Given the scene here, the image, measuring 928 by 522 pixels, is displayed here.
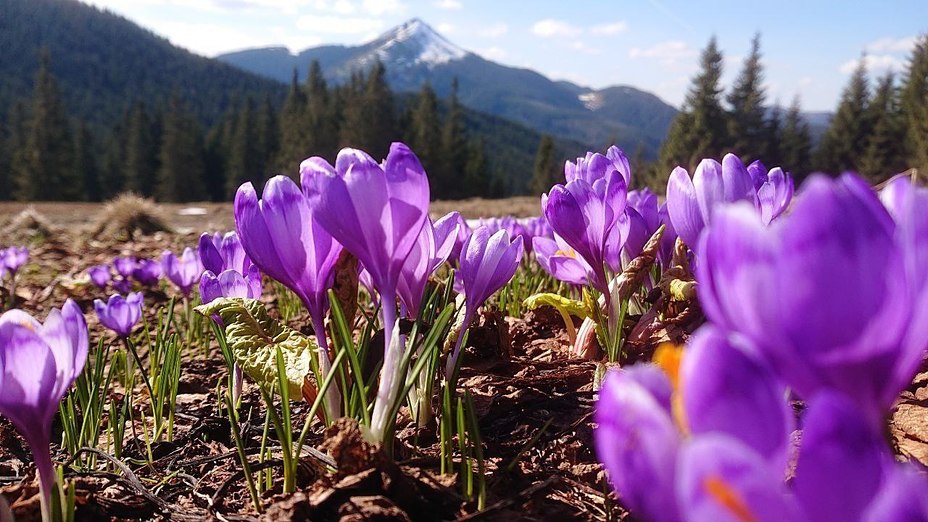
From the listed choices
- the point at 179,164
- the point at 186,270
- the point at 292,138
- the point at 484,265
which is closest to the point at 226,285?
the point at 484,265

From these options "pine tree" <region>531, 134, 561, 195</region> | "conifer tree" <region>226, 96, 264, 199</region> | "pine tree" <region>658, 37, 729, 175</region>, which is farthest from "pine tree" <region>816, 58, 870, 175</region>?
"conifer tree" <region>226, 96, 264, 199</region>

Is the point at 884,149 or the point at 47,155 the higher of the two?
the point at 884,149

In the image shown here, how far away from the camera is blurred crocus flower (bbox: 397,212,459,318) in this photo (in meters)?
1.05

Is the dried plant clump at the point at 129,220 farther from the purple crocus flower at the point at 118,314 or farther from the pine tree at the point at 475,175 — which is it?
the pine tree at the point at 475,175

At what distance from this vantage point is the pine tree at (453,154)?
47.3 m

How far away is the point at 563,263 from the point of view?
1.55 metres

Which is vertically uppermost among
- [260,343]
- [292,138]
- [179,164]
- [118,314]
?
[292,138]

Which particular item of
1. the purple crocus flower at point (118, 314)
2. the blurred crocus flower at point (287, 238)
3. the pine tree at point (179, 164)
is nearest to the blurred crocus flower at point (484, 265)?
the blurred crocus flower at point (287, 238)

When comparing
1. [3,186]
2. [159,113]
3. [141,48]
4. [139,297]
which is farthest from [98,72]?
[139,297]

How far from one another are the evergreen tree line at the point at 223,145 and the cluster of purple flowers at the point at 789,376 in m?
43.5

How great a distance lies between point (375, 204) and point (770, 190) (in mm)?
784

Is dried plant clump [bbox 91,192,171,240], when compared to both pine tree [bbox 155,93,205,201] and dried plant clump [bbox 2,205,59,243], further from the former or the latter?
pine tree [bbox 155,93,205,201]

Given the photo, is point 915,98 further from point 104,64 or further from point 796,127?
point 104,64

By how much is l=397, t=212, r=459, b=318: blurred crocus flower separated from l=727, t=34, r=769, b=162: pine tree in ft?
145
